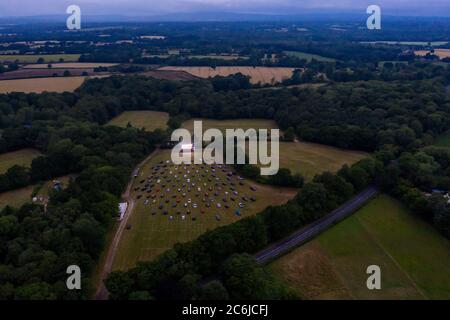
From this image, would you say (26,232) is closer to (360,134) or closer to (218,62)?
(360,134)

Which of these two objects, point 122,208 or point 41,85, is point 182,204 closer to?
point 122,208

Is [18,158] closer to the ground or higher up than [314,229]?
higher up

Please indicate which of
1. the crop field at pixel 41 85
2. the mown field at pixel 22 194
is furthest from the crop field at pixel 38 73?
the mown field at pixel 22 194

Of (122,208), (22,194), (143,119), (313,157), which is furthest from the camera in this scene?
(143,119)

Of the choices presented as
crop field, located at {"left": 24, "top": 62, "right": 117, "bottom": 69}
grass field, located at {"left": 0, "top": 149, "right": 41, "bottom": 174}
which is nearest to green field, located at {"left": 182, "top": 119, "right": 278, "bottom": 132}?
grass field, located at {"left": 0, "top": 149, "right": 41, "bottom": 174}

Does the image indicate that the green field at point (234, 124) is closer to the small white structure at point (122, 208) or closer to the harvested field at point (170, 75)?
the small white structure at point (122, 208)

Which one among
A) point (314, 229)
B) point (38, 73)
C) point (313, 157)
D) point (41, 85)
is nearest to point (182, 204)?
point (314, 229)
